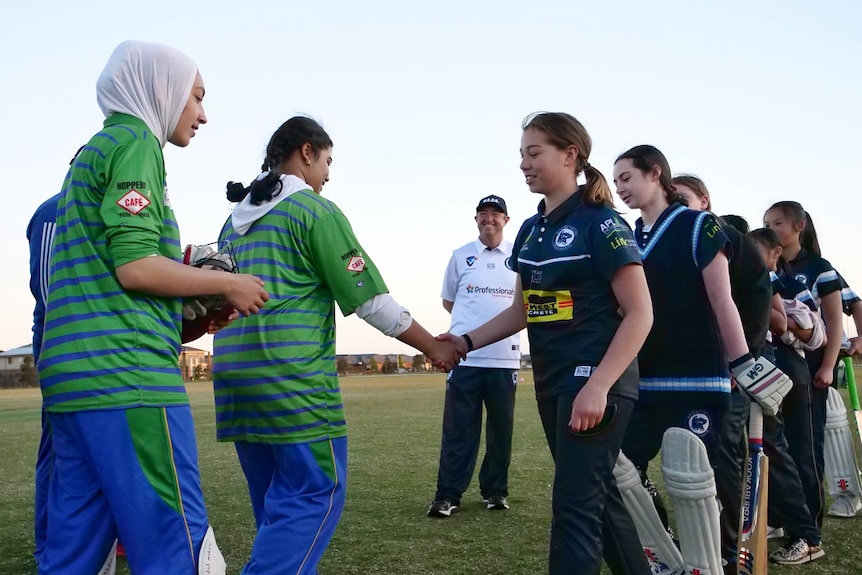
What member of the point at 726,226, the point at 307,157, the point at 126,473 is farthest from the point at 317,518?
the point at 726,226

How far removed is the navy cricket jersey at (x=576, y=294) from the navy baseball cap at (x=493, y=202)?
3870 millimetres

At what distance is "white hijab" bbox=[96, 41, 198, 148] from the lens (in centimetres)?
255

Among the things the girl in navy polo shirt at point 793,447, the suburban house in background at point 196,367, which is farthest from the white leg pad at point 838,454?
the suburban house in background at point 196,367

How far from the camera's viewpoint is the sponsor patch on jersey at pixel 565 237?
3164 millimetres

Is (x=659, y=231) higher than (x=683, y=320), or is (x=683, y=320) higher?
(x=659, y=231)

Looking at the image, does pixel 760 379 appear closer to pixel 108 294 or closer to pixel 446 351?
pixel 446 351

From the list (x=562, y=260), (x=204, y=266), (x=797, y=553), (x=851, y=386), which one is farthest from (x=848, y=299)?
(x=204, y=266)

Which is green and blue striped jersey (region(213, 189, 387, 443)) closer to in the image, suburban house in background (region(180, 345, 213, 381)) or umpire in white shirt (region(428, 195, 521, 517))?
umpire in white shirt (region(428, 195, 521, 517))

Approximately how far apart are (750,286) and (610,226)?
118 centimetres

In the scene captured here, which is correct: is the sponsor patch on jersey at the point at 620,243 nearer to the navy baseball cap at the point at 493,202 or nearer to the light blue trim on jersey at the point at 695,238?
the light blue trim on jersey at the point at 695,238

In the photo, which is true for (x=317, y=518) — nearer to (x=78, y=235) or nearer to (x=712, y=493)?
(x=78, y=235)

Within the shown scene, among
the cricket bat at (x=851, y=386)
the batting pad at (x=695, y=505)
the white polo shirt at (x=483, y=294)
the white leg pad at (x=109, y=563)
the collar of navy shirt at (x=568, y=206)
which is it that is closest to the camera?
the white leg pad at (x=109, y=563)

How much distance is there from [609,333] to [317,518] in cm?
122

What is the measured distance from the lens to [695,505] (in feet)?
11.2
